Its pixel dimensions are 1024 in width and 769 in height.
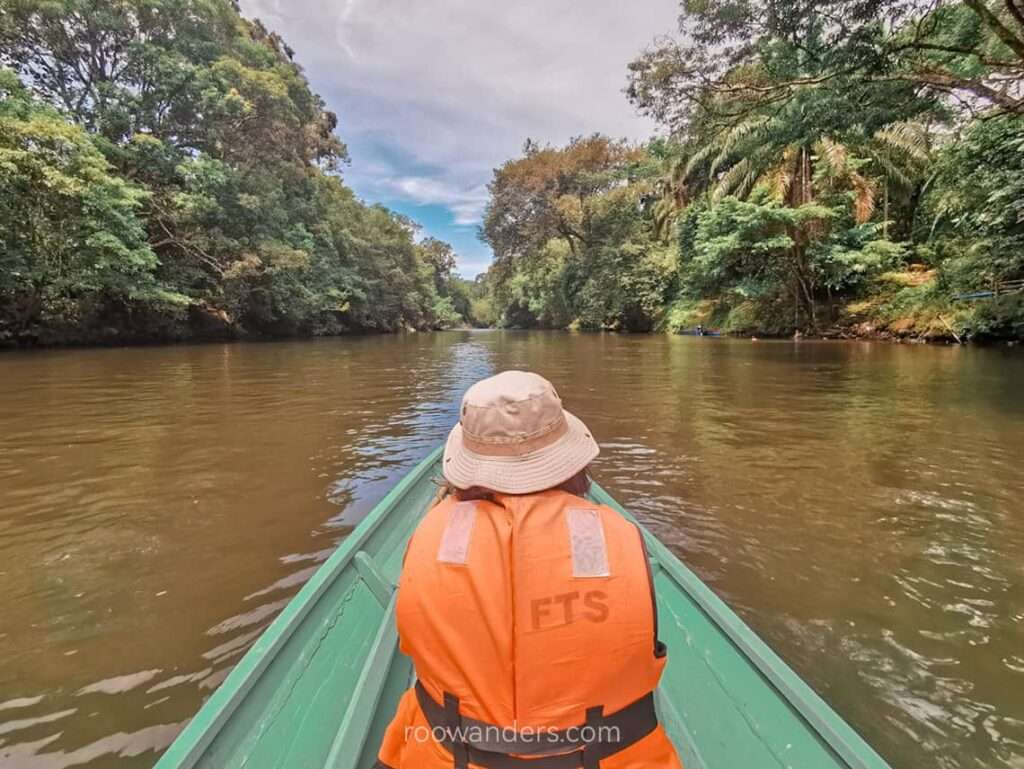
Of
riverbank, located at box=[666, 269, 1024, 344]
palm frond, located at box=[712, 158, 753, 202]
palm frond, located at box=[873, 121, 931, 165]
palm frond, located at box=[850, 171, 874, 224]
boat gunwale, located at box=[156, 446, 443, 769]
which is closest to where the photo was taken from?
boat gunwale, located at box=[156, 446, 443, 769]

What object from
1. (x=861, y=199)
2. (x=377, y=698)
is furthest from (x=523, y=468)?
(x=861, y=199)

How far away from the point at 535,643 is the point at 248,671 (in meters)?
1.02

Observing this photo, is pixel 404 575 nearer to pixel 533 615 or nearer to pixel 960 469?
pixel 533 615

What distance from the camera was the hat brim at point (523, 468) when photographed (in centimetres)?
111

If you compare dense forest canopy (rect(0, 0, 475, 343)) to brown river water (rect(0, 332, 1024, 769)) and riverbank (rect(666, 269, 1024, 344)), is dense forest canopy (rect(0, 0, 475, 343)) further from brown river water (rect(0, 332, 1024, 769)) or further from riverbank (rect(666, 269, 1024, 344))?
riverbank (rect(666, 269, 1024, 344))

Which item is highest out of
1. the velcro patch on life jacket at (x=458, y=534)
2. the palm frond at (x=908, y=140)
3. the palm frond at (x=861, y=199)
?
the palm frond at (x=908, y=140)

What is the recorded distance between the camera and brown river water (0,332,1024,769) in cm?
203

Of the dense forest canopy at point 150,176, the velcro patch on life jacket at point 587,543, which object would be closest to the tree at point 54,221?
the dense forest canopy at point 150,176

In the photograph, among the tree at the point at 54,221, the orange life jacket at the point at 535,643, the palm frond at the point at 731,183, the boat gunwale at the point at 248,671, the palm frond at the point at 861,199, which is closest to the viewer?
the orange life jacket at the point at 535,643

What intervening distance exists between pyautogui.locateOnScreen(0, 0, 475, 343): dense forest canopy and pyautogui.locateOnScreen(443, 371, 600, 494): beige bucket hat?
54.4 feet

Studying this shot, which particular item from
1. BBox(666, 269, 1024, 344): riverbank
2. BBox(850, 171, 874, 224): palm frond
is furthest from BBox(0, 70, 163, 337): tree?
BBox(850, 171, 874, 224): palm frond

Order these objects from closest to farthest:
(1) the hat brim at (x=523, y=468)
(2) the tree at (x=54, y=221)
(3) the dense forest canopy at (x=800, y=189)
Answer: (1) the hat brim at (x=523, y=468) < (3) the dense forest canopy at (x=800, y=189) < (2) the tree at (x=54, y=221)

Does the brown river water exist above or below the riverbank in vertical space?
below

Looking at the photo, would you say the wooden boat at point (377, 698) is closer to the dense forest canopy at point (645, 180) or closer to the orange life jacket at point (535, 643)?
the orange life jacket at point (535, 643)
